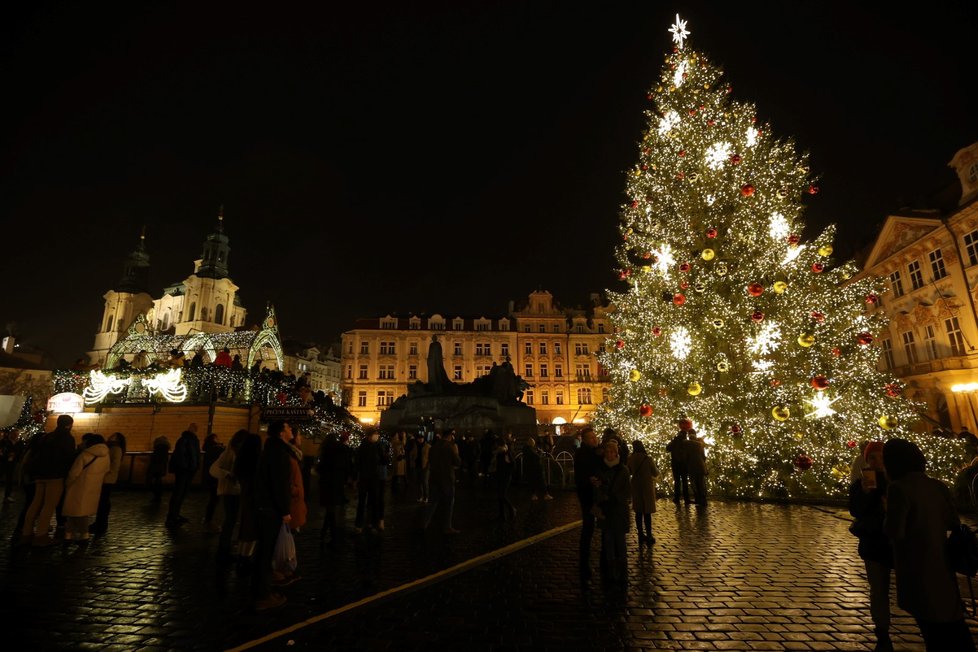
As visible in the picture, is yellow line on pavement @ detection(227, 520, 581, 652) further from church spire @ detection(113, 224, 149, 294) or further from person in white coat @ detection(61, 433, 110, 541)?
church spire @ detection(113, 224, 149, 294)

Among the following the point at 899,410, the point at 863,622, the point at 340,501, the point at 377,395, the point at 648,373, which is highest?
the point at 377,395

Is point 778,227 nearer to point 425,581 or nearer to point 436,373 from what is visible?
point 425,581

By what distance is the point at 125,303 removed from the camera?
87938 mm

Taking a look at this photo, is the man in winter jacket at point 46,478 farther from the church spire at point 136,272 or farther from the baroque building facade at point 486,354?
the church spire at point 136,272

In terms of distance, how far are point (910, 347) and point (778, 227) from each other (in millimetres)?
24388

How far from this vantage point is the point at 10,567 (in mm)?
6746

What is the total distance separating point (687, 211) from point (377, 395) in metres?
55.3

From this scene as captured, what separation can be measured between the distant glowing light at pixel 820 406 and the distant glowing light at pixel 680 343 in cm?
327

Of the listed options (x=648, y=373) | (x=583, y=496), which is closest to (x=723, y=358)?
(x=648, y=373)

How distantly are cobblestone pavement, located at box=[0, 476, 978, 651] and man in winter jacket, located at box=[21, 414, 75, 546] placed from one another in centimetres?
30

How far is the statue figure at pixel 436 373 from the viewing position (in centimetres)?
2273

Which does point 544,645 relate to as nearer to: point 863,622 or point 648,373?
point 863,622

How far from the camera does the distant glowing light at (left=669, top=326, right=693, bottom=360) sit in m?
14.8

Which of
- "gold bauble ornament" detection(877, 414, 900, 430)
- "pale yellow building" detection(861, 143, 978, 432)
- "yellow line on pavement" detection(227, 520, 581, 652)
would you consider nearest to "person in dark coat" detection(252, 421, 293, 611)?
"yellow line on pavement" detection(227, 520, 581, 652)
